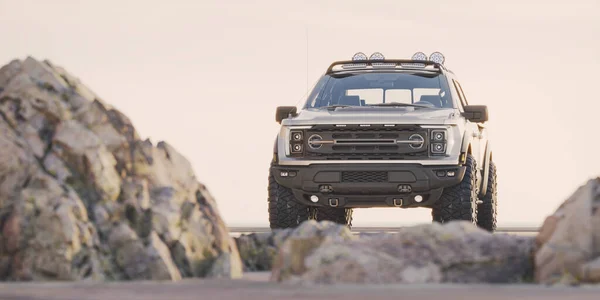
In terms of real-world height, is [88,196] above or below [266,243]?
above

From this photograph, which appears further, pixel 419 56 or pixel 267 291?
pixel 419 56

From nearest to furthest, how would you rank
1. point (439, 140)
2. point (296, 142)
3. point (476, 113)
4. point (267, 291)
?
point (267, 291) → point (439, 140) → point (296, 142) → point (476, 113)

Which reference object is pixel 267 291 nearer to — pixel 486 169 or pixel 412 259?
pixel 412 259

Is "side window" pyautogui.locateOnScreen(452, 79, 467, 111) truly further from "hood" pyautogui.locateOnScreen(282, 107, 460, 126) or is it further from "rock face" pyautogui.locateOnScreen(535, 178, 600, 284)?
"rock face" pyautogui.locateOnScreen(535, 178, 600, 284)

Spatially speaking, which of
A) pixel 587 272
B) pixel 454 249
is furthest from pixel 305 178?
pixel 587 272

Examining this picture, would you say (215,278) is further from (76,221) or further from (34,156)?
(34,156)

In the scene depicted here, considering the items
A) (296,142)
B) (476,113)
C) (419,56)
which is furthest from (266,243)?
(419,56)

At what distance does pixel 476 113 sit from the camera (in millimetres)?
13750

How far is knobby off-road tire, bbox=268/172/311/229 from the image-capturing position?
1382cm

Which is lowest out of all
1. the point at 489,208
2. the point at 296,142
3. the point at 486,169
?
the point at 489,208

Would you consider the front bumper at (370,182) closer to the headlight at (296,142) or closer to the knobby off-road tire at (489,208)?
the headlight at (296,142)

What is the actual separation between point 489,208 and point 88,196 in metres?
7.96

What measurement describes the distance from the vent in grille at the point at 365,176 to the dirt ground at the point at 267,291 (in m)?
4.53

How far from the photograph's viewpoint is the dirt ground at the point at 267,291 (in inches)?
299
